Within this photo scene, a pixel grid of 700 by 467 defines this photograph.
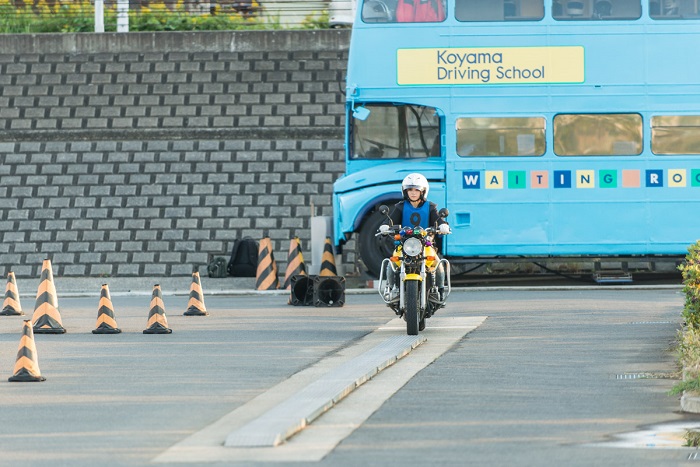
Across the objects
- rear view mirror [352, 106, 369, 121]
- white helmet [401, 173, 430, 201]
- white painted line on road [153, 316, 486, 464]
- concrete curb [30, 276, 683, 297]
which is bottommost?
white painted line on road [153, 316, 486, 464]

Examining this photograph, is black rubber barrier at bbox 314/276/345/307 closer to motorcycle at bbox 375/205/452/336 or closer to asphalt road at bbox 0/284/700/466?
asphalt road at bbox 0/284/700/466

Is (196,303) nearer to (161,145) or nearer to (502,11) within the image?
(502,11)

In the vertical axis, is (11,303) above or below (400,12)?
below

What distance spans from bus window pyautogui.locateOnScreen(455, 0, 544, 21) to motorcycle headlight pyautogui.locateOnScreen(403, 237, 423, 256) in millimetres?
8916

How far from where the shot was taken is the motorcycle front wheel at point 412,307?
14.6 m

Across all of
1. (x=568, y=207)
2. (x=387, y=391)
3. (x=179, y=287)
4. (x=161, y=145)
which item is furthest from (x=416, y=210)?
(x=161, y=145)

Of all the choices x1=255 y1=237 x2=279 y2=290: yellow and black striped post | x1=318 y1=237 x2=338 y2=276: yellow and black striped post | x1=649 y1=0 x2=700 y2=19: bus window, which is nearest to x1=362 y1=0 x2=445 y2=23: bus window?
x1=649 y1=0 x2=700 y2=19: bus window

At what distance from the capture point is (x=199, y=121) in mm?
30297

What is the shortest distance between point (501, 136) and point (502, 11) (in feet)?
6.19

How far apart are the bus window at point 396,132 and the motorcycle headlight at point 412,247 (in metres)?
8.34

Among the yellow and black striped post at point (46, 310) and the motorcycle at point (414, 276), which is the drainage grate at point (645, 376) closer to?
the motorcycle at point (414, 276)

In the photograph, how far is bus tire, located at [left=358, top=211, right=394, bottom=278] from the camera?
2298cm

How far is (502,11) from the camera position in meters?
23.2

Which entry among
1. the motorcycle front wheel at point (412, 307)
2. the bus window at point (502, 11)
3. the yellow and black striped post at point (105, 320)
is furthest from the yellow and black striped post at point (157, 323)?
the bus window at point (502, 11)
